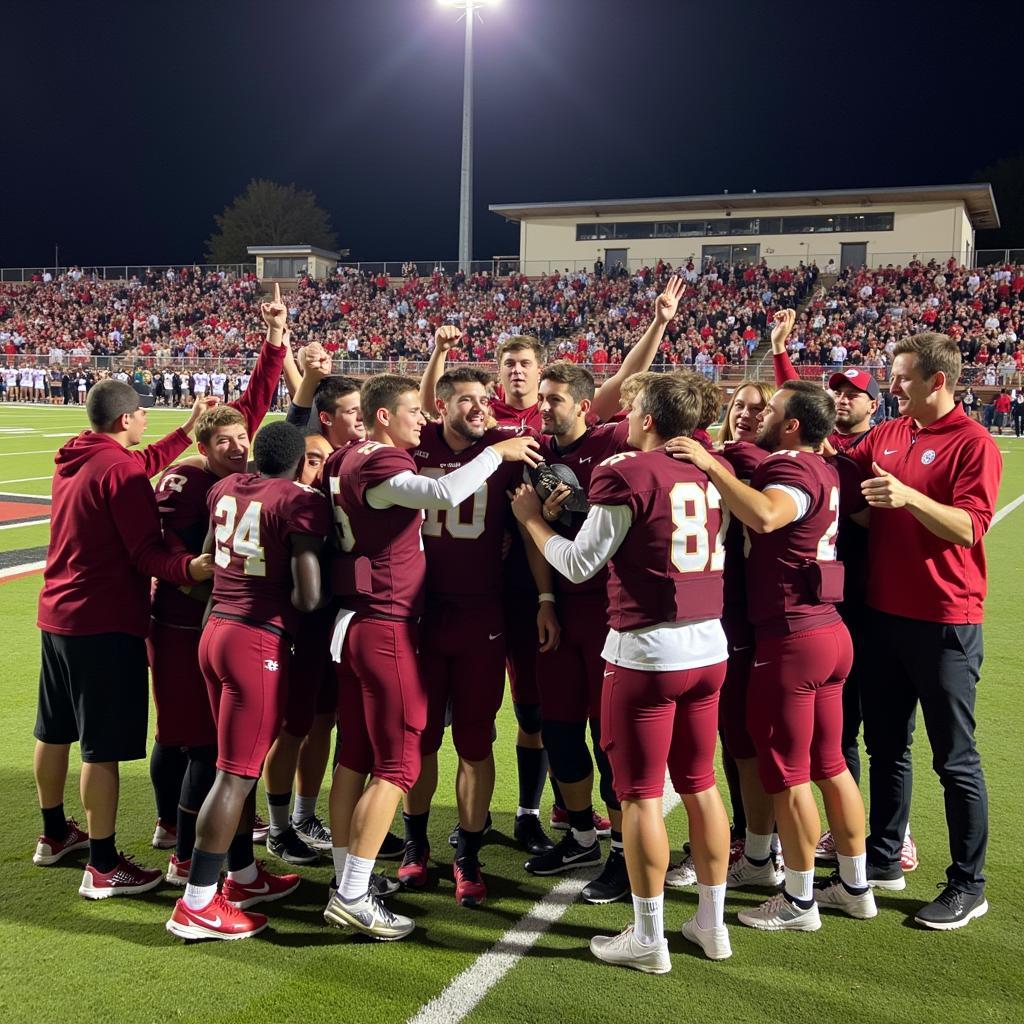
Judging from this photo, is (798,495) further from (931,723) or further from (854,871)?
(854,871)

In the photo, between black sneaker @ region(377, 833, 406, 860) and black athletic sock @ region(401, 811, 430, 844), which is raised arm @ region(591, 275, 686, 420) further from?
black sneaker @ region(377, 833, 406, 860)

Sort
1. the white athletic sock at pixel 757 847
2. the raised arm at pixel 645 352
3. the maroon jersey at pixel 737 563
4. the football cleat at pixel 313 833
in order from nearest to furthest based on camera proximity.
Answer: the maroon jersey at pixel 737 563
the white athletic sock at pixel 757 847
the football cleat at pixel 313 833
the raised arm at pixel 645 352

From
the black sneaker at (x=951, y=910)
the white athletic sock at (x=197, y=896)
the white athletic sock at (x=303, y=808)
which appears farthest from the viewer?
the white athletic sock at (x=303, y=808)

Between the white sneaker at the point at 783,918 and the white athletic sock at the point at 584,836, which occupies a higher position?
the white athletic sock at the point at 584,836

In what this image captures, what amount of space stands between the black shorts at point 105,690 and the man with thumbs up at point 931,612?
9.57 feet

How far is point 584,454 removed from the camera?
426 cm

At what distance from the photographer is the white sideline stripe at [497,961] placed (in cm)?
304

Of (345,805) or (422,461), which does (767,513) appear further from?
(345,805)

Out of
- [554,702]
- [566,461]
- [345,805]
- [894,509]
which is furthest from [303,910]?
[894,509]

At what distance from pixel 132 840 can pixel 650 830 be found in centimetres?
237

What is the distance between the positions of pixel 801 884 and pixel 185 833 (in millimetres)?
2388

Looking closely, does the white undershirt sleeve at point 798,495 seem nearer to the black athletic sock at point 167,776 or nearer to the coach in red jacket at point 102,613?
the coach in red jacket at point 102,613

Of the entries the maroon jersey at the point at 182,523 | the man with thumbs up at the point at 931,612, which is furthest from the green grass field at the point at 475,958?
the maroon jersey at the point at 182,523

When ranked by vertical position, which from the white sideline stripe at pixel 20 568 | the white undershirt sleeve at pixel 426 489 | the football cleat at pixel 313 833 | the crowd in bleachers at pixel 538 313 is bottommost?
the football cleat at pixel 313 833
